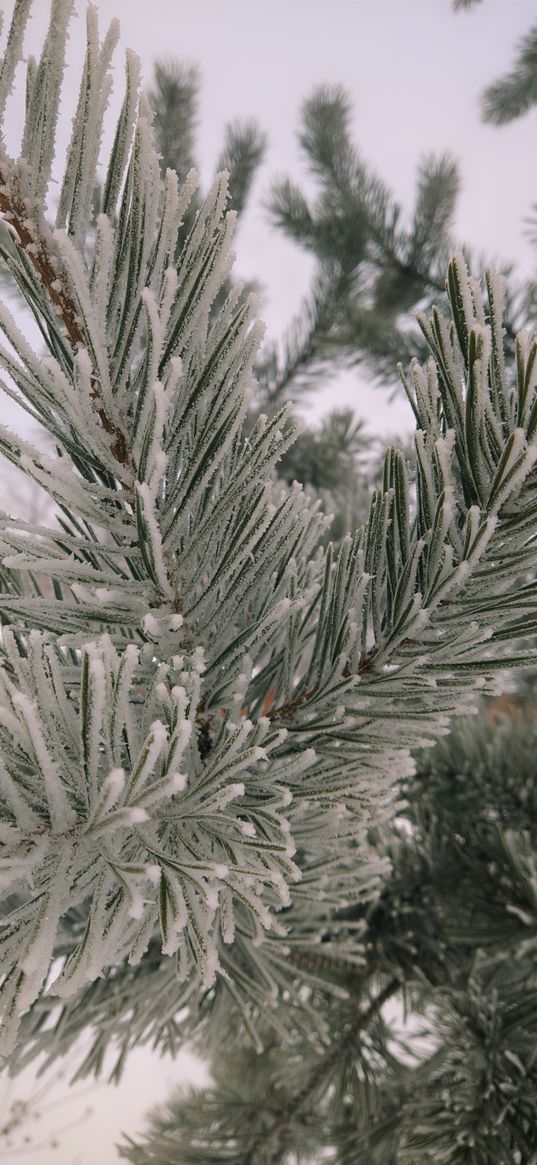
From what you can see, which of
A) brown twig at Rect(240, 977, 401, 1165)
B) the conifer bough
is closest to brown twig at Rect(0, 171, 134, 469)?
the conifer bough

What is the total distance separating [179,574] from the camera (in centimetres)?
30

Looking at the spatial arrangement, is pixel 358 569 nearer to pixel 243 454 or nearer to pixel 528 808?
pixel 243 454

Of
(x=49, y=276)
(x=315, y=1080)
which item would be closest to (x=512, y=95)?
(x=49, y=276)

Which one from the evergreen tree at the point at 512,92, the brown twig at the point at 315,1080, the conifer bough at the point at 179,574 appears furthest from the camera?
the evergreen tree at the point at 512,92

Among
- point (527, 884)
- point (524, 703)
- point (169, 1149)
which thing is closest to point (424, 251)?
Result: point (524, 703)

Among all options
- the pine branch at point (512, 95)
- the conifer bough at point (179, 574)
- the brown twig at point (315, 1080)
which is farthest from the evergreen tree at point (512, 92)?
the brown twig at point (315, 1080)

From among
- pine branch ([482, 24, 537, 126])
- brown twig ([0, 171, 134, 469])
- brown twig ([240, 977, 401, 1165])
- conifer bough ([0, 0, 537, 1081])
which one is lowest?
brown twig ([240, 977, 401, 1165])

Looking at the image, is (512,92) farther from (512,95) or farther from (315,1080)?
(315,1080)

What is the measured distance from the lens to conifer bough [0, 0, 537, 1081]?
0.24m

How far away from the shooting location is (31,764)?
26 centimetres

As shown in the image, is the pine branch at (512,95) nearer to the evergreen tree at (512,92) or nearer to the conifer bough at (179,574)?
the evergreen tree at (512,92)

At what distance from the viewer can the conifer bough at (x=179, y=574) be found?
0.24m

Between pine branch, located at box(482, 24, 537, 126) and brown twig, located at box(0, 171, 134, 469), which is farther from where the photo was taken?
pine branch, located at box(482, 24, 537, 126)

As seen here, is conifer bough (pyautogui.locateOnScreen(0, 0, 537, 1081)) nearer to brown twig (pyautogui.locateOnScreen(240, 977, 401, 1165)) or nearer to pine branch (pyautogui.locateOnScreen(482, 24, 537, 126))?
brown twig (pyautogui.locateOnScreen(240, 977, 401, 1165))
